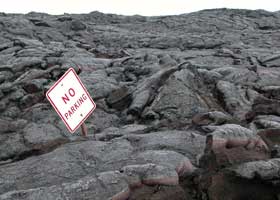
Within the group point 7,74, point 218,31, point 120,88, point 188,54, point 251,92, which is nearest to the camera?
point 251,92

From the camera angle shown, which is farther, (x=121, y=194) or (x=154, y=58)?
(x=154, y=58)

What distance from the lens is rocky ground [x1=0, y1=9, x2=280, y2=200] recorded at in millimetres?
11828

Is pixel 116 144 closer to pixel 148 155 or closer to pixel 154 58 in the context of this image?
pixel 148 155

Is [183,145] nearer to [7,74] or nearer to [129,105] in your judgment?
[129,105]

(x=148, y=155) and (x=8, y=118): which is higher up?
(x=148, y=155)

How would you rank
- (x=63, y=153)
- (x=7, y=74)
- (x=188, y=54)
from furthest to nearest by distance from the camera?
(x=188, y=54) < (x=7, y=74) < (x=63, y=153)

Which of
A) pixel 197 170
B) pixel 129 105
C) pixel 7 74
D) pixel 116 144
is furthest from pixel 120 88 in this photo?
pixel 197 170

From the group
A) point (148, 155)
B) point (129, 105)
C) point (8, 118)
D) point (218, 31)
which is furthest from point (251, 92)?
point (218, 31)

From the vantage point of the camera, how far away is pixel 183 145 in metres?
14.1

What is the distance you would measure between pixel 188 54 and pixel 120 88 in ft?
46.5

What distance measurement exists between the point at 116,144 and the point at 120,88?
11.8 meters

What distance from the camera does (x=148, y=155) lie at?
512 inches

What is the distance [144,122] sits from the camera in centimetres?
2114

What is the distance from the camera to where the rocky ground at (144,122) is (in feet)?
38.8
